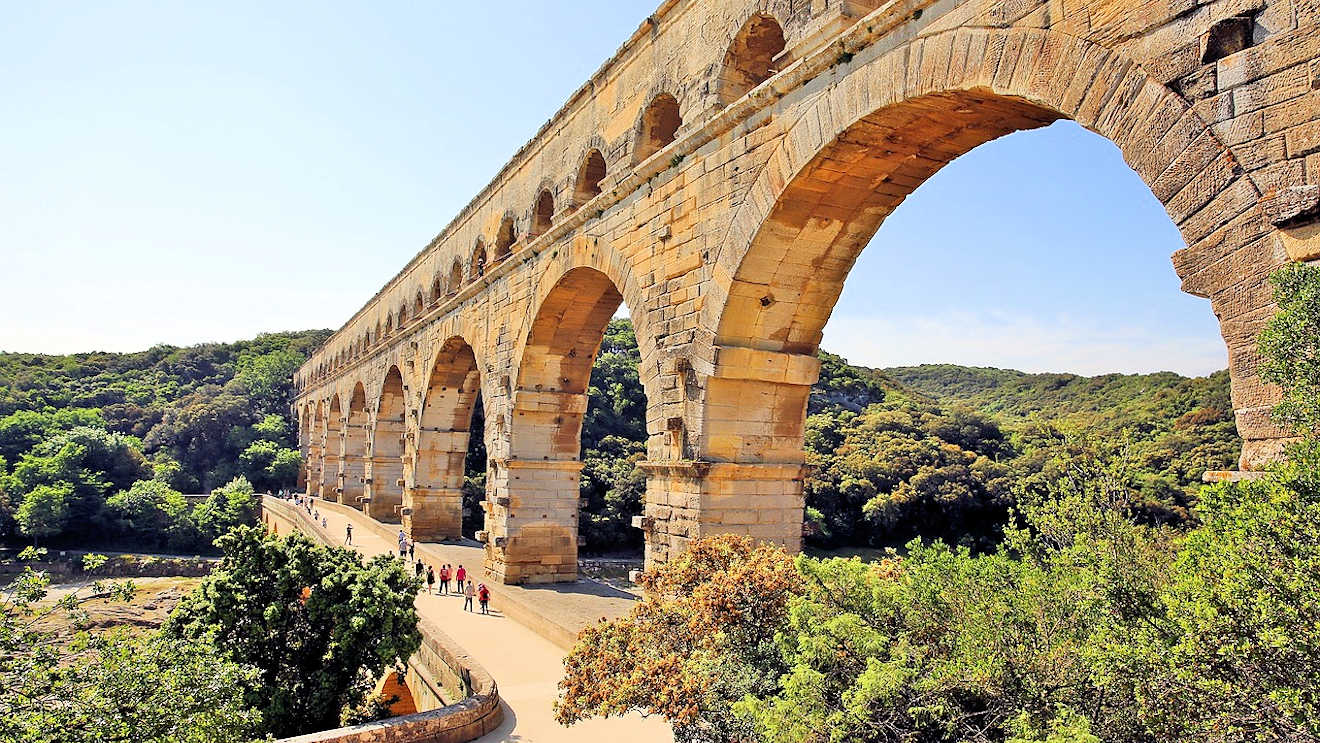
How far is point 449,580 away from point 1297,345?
1453 centimetres

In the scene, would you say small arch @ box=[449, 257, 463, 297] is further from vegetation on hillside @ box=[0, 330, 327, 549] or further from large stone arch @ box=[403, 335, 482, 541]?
vegetation on hillside @ box=[0, 330, 327, 549]

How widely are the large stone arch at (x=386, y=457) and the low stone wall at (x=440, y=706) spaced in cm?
1388

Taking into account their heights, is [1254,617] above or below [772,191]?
below

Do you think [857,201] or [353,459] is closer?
[857,201]

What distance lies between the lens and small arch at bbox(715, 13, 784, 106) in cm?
795

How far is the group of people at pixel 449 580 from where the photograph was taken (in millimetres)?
12838

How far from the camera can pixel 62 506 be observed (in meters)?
36.3

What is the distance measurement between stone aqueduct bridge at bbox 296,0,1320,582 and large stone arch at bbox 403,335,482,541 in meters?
2.16

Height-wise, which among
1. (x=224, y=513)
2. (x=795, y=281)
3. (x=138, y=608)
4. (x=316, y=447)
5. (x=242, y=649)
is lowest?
(x=138, y=608)

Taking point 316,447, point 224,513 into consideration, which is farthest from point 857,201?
point 224,513

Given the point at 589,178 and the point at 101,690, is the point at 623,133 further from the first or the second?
the point at 101,690

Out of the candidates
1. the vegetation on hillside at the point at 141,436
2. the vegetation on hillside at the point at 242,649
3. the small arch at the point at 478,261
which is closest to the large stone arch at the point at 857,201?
the vegetation on hillside at the point at 242,649

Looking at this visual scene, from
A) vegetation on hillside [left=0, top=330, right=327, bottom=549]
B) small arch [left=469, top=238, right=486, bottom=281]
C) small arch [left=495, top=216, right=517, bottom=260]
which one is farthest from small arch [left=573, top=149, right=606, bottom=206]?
vegetation on hillside [left=0, top=330, right=327, bottom=549]

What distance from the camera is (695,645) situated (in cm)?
580
